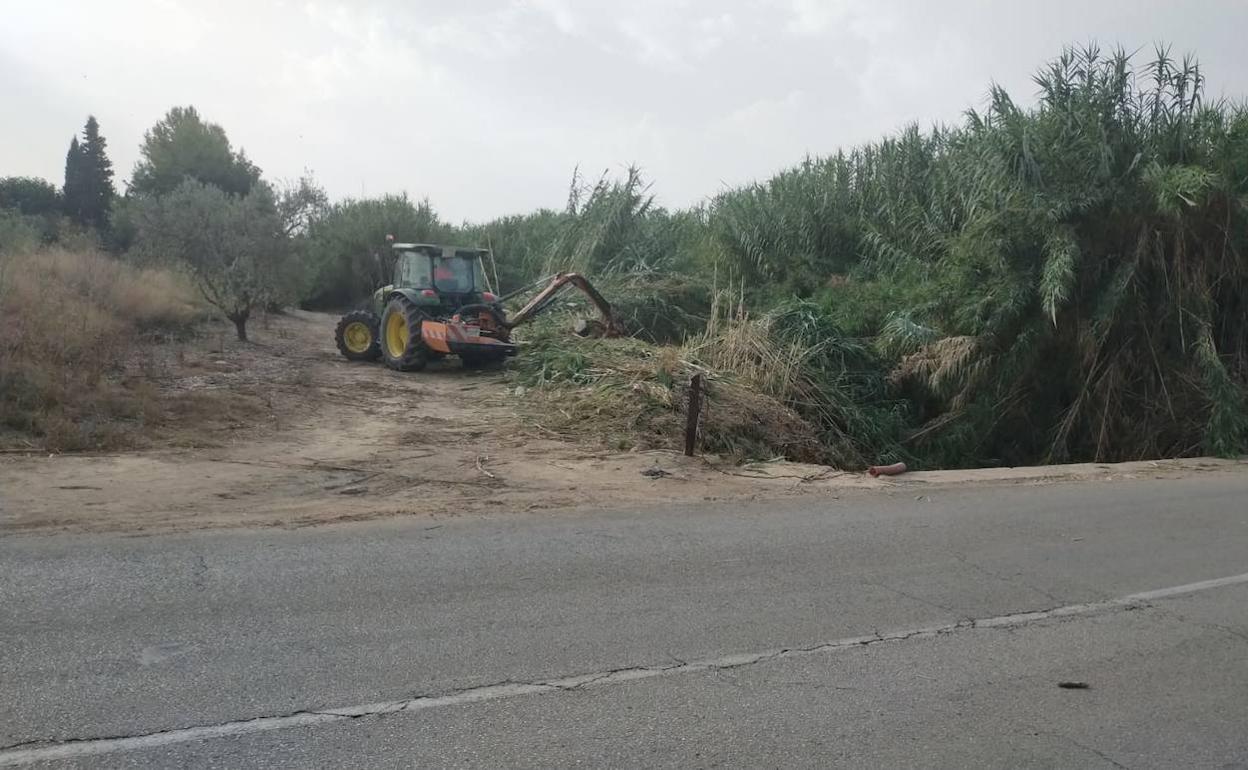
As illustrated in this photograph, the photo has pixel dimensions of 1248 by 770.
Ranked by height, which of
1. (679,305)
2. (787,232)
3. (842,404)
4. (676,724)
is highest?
(787,232)

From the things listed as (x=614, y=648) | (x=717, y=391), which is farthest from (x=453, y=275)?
(x=614, y=648)

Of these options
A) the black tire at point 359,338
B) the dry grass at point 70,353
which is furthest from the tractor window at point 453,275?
the dry grass at point 70,353

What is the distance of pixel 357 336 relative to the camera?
19.0 m

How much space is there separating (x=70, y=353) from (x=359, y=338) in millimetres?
6854

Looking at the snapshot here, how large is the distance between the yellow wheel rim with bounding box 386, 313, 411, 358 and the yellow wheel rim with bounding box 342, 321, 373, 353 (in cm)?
66

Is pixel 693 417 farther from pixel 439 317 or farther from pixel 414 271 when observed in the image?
pixel 414 271

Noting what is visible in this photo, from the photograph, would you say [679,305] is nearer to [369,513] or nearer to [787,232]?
[787,232]

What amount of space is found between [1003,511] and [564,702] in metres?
6.36

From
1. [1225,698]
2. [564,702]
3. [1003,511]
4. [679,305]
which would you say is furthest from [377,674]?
[679,305]

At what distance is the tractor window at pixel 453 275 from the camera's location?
18.1 m

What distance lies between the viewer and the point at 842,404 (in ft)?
50.8

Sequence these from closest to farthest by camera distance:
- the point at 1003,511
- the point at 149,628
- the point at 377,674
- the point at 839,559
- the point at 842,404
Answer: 1. the point at 377,674
2. the point at 149,628
3. the point at 839,559
4. the point at 1003,511
5. the point at 842,404

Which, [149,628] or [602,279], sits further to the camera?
[602,279]

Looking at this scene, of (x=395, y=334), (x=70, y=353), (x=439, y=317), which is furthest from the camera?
(x=395, y=334)
